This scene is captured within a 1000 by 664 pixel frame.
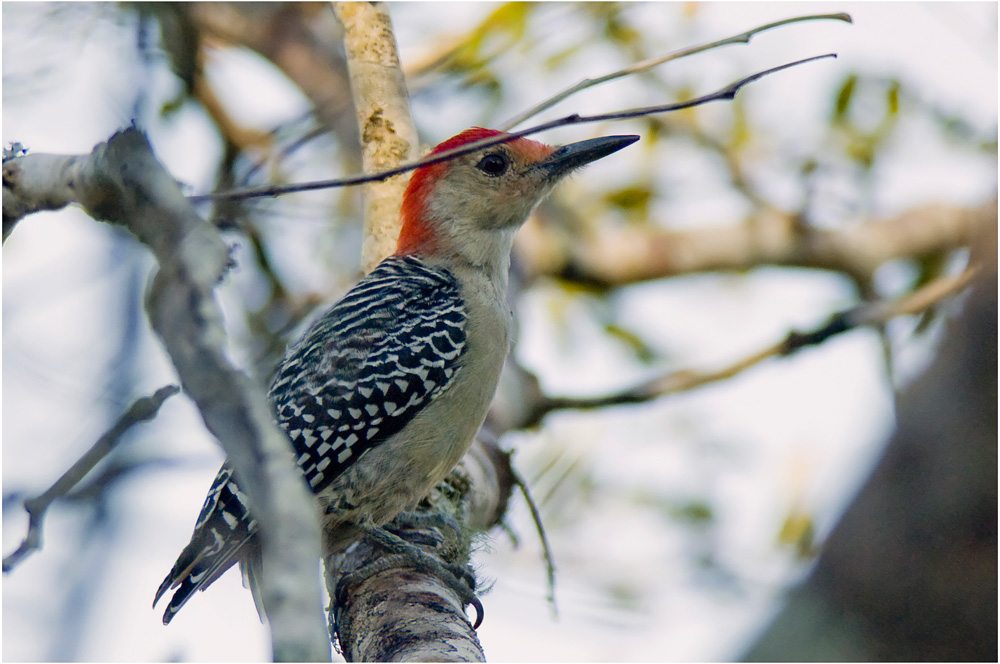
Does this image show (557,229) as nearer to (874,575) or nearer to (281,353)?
(281,353)

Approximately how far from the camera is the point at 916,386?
313 cm

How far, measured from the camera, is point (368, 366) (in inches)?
196

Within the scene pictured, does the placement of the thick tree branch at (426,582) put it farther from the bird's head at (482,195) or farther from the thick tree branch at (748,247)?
the thick tree branch at (748,247)

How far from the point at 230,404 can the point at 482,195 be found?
13.9 feet

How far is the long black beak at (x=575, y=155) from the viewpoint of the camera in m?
5.78

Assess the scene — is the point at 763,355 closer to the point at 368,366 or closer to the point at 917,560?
the point at 368,366

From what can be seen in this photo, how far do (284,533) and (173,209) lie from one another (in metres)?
0.85

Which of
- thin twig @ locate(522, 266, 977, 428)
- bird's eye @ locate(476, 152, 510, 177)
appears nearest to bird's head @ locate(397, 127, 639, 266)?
bird's eye @ locate(476, 152, 510, 177)

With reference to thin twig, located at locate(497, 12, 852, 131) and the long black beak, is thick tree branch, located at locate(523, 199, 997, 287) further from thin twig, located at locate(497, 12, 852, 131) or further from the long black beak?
thin twig, located at locate(497, 12, 852, 131)

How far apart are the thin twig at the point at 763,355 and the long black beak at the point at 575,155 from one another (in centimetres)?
154

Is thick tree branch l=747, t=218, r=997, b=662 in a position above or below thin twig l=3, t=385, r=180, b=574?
below

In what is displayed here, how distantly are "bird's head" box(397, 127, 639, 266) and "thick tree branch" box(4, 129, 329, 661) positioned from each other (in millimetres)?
3563

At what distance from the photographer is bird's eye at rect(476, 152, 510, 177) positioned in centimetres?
588

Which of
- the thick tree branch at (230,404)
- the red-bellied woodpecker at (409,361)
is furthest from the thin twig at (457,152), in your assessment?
the red-bellied woodpecker at (409,361)
